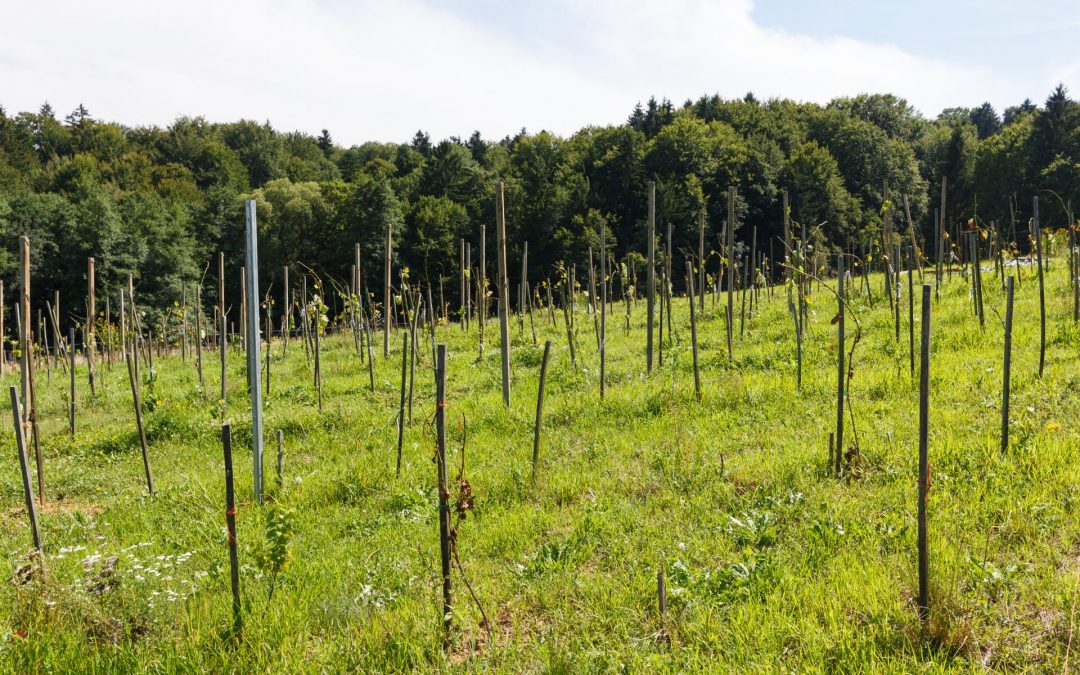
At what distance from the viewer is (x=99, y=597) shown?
3.91 metres

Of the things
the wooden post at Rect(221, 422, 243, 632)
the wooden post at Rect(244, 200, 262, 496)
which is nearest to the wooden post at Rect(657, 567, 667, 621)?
the wooden post at Rect(221, 422, 243, 632)

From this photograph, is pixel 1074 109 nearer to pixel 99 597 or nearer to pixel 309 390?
pixel 309 390

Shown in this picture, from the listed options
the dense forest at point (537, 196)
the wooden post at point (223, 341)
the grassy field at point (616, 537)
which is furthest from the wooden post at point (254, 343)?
the dense forest at point (537, 196)

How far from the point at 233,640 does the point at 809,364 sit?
8.16 m

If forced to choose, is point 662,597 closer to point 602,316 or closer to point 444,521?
point 444,521

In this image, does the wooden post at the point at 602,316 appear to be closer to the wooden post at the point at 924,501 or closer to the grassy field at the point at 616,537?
the grassy field at the point at 616,537

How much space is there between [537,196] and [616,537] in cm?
4278

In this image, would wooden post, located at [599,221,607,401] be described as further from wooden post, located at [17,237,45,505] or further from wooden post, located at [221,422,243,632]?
wooden post, located at [17,237,45,505]

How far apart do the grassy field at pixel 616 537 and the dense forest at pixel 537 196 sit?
103 feet

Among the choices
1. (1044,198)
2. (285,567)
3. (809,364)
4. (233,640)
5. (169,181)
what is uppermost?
(169,181)

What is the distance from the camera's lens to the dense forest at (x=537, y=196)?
38.8m

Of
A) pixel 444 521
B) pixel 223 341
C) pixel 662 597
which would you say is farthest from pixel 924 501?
pixel 223 341

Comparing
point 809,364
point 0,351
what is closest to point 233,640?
point 809,364

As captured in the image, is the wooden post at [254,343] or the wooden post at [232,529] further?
the wooden post at [254,343]
